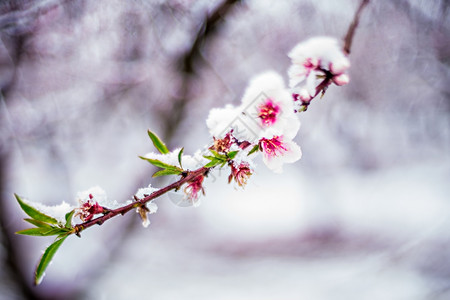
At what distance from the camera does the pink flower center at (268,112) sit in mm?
504

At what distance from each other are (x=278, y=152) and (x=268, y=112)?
0.11 metres

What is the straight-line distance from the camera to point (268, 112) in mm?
509

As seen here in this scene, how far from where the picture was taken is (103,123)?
93.0 inches

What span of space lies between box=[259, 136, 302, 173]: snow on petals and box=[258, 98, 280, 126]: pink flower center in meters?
0.06

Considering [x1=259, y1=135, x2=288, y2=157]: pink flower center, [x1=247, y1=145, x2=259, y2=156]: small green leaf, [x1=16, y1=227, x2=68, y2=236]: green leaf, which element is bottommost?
[x1=16, y1=227, x2=68, y2=236]: green leaf

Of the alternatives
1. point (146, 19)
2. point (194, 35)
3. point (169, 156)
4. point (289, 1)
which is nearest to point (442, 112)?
point (289, 1)

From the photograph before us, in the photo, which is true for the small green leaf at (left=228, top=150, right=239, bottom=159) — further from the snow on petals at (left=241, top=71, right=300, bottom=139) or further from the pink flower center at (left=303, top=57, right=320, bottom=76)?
the pink flower center at (left=303, top=57, right=320, bottom=76)

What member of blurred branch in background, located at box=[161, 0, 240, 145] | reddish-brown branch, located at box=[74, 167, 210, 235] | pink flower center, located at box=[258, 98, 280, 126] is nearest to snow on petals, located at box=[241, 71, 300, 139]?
pink flower center, located at box=[258, 98, 280, 126]

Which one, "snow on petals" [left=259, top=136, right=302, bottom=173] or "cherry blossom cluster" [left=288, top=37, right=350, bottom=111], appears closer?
"cherry blossom cluster" [left=288, top=37, right=350, bottom=111]

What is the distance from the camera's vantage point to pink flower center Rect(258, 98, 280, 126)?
1.65 ft

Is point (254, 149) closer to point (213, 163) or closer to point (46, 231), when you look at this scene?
point (213, 163)

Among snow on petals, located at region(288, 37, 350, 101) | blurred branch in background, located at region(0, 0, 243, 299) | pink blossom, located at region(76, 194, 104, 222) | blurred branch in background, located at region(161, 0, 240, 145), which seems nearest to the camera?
snow on petals, located at region(288, 37, 350, 101)

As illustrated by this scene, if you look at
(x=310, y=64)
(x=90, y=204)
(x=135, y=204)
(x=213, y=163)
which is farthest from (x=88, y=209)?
(x=310, y=64)

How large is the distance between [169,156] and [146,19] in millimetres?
1822
